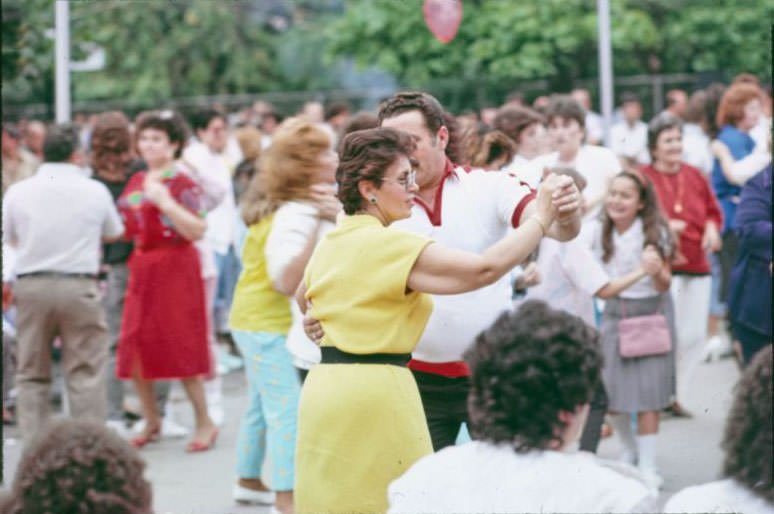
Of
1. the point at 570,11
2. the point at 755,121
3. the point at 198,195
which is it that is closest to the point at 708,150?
the point at 755,121

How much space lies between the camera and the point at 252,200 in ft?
21.3

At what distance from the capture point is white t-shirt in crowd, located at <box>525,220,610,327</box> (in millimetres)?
6652

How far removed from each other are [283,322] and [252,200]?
0.63m

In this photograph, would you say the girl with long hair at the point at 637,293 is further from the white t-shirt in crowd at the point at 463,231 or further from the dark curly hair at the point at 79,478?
the dark curly hair at the point at 79,478

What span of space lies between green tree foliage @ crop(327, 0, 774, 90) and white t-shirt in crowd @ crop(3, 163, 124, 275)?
11648mm

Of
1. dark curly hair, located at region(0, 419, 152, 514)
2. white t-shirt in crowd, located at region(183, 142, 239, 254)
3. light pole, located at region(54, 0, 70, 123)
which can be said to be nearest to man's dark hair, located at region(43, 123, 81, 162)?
light pole, located at region(54, 0, 70, 123)

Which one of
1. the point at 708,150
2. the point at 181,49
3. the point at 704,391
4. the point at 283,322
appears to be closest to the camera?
the point at 283,322

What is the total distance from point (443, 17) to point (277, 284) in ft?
6.21

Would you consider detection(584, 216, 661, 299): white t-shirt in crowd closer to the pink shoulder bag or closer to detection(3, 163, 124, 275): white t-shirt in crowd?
the pink shoulder bag

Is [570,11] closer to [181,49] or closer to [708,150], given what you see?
[708,150]

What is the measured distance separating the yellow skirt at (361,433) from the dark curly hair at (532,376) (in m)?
0.85

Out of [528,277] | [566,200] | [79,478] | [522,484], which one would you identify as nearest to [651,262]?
[528,277]

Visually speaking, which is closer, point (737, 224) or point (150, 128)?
point (737, 224)

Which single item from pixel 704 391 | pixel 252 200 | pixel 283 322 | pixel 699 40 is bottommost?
pixel 704 391
